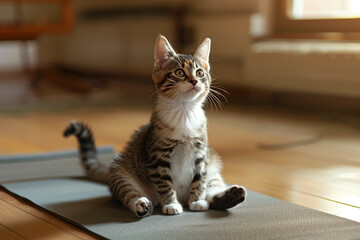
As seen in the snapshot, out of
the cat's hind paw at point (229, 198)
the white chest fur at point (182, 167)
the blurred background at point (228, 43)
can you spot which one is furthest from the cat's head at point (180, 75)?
the blurred background at point (228, 43)

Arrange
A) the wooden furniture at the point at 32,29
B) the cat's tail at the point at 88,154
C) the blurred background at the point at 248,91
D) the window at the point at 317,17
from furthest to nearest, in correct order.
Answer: the wooden furniture at the point at 32,29, the window at the point at 317,17, the blurred background at the point at 248,91, the cat's tail at the point at 88,154

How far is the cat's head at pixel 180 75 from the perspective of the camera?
176cm

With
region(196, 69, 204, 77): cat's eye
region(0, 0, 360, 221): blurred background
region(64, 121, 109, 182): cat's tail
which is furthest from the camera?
region(0, 0, 360, 221): blurred background

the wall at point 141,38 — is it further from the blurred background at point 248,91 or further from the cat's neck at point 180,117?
the cat's neck at point 180,117

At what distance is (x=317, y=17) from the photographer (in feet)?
13.7

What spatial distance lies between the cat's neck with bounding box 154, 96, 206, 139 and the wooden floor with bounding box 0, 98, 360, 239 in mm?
434

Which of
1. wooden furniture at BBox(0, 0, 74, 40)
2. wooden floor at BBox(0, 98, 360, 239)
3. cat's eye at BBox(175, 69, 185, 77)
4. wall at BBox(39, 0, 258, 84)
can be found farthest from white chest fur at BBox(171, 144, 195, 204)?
wooden furniture at BBox(0, 0, 74, 40)

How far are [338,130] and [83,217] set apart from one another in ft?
7.01

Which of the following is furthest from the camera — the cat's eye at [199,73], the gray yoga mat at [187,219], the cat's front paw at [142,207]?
the cat's eye at [199,73]

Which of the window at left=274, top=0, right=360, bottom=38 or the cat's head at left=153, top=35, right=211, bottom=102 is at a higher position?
the window at left=274, top=0, right=360, bottom=38

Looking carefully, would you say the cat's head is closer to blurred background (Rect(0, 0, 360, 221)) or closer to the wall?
blurred background (Rect(0, 0, 360, 221))

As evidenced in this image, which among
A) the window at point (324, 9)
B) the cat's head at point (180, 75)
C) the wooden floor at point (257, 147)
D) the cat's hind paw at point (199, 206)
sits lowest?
the wooden floor at point (257, 147)

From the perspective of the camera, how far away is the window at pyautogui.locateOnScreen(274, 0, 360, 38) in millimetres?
3918

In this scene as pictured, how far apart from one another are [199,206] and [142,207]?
Result: 0.65 ft
